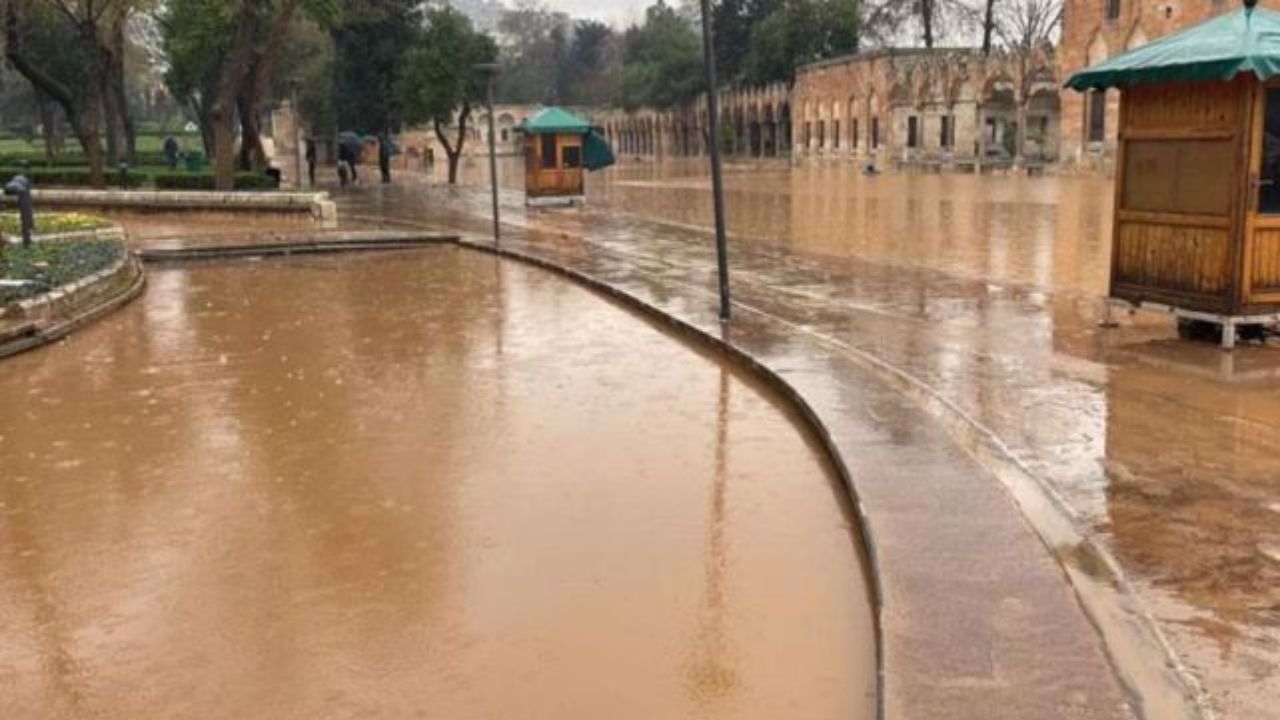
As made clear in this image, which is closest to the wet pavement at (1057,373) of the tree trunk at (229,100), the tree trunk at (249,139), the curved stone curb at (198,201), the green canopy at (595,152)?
the curved stone curb at (198,201)

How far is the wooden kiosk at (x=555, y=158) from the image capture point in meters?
26.8

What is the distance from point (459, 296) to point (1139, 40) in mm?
36030

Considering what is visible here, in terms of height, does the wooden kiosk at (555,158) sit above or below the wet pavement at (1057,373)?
above

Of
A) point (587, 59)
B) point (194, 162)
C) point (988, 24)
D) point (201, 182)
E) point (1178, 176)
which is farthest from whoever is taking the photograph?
point (587, 59)

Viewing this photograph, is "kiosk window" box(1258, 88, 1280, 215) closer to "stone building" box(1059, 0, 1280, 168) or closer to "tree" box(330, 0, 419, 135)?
"tree" box(330, 0, 419, 135)

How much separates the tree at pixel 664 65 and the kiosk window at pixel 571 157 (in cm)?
4613

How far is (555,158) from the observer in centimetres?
2703

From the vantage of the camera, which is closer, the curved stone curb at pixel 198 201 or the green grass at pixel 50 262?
the green grass at pixel 50 262

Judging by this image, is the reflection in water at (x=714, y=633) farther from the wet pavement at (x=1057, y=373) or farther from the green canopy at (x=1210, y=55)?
the green canopy at (x=1210, y=55)

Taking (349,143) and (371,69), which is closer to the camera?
(349,143)

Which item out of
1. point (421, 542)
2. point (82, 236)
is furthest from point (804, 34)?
point (421, 542)

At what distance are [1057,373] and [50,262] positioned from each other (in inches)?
405

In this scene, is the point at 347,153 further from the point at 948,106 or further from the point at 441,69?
the point at 948,106

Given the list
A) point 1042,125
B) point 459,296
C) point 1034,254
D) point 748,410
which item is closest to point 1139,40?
point 1042,125
